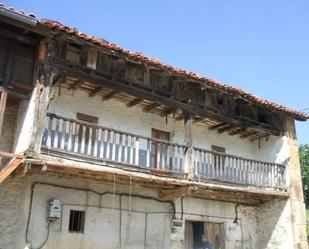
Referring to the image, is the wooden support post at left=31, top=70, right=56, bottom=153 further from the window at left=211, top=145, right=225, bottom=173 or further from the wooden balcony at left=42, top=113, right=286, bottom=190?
the window at left=211, top=145, right=225, bottom=173

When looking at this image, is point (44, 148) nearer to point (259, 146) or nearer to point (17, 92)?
point (17, 92)

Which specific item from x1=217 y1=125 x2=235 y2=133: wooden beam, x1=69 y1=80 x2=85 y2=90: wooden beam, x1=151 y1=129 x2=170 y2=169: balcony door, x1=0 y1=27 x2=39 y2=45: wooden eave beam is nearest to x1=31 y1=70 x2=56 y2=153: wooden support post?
x1=0 y1=27 x2=39 y2=45: wooden eave beam

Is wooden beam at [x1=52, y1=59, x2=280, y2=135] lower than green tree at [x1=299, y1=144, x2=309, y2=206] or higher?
lower

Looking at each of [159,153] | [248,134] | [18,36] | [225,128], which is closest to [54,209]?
[159,153]

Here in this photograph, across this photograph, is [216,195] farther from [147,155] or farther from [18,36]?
[18,36]

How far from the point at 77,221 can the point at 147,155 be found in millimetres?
2489

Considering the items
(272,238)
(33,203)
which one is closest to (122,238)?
(33,203)

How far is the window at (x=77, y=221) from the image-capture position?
35.0ft

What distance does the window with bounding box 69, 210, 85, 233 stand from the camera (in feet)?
35.0

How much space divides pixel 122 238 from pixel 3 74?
5.18 meters

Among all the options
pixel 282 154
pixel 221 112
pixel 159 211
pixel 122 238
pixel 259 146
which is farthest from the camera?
pixel 259 146

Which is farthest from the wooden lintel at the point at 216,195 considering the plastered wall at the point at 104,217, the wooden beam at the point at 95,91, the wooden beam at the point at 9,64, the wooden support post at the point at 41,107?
the wooden beam at the point at 9,64

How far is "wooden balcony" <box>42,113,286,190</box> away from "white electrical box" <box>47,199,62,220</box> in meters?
1.17

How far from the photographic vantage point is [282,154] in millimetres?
14938
